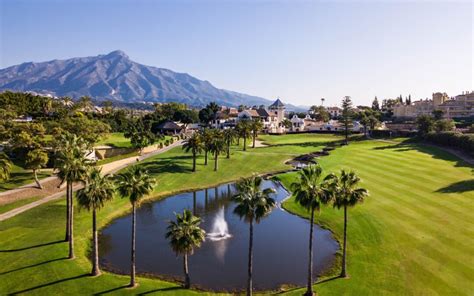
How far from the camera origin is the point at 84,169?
40156 mm

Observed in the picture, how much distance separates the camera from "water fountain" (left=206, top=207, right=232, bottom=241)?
49.6 metres

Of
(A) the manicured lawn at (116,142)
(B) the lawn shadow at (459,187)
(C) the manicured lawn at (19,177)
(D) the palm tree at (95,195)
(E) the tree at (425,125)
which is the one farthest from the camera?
(E) the tree at (425,125)

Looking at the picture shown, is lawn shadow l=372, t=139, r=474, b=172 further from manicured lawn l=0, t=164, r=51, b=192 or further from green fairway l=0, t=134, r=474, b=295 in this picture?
manicured lawn l=0, t=164, r=51, b=192

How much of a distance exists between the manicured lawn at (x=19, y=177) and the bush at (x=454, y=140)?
9329cm

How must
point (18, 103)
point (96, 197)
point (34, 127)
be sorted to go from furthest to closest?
point (18, 103), point (34, 127), point (96, 197)

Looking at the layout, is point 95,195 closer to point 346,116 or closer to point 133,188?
point 133,188

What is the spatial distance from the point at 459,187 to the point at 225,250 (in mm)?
42355

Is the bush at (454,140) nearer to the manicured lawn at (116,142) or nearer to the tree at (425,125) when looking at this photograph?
the tree at (425,125)

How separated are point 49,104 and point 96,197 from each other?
120 metres

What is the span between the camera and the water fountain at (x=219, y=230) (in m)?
49.6

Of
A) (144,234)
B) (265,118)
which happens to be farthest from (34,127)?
(265,118)

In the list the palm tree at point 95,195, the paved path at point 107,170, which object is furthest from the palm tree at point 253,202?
the paved path at point 107,170

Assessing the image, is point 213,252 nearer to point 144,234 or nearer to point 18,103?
point 144,234

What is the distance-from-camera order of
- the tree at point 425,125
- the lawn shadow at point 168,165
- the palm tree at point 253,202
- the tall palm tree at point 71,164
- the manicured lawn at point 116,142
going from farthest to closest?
Result: the tree at point 425,125 < the manicured lawn at point 116,142 < the lawn shadow at point 168,165 < the tall palm tree at point 71,164 < the palm tree at point 253,202
